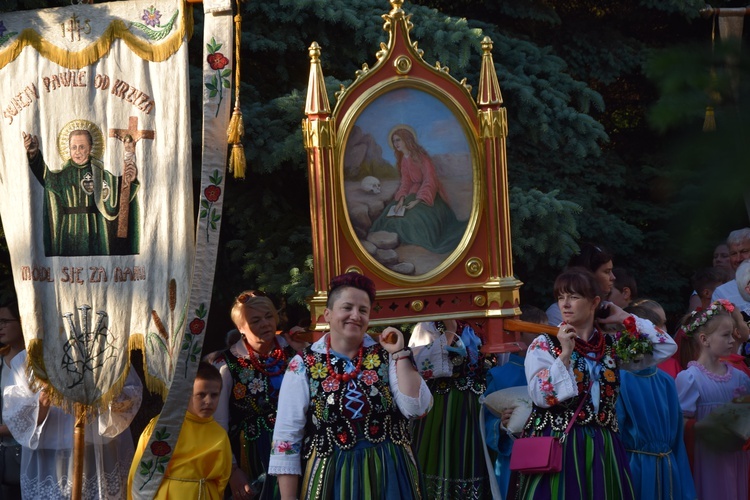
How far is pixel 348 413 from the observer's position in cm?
477

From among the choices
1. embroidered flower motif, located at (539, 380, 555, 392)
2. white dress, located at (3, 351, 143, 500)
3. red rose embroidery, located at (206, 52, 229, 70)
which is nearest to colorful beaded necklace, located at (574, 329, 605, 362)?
embroidered flower motif, located at (539, 380, 555, 392)

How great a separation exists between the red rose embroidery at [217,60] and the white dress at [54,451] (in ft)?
6.31

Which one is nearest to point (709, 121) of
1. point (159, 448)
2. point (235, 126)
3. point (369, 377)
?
point (369, 377)

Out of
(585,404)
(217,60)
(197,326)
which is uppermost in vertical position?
(217,60)

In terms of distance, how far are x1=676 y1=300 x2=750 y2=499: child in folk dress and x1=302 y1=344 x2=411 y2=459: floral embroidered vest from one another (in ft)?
7.69

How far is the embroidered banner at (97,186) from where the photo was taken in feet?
18.3

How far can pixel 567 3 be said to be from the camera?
32.9 feet

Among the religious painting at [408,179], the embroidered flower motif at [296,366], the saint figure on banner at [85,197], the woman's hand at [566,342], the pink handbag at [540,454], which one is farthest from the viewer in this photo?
the religious painting at [408,179]

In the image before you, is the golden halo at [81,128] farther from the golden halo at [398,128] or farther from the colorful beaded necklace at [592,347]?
the colorful beaded necklace at [592,347]

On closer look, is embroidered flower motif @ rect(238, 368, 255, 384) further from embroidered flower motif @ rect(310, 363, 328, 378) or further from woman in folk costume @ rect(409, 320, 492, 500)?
embroidered flower motif @ rect(310, 363, 328, 378)

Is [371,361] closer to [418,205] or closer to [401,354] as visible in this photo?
[401,354]

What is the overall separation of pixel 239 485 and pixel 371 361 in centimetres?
164

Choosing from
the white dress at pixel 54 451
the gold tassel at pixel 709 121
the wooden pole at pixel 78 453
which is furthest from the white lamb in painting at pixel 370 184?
the gold tassel at pixel 709 121

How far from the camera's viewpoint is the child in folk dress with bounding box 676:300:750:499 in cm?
634
